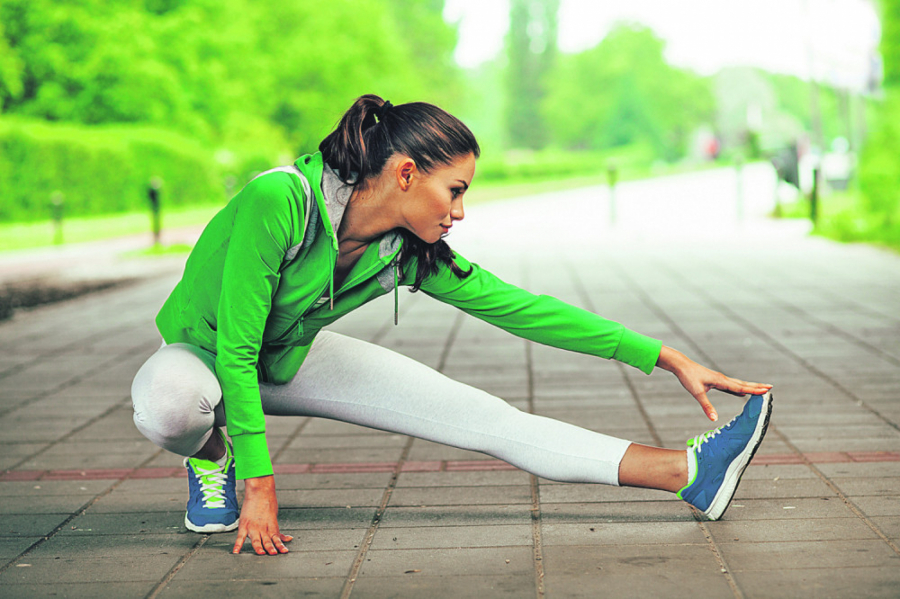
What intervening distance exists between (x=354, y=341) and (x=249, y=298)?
666 mm

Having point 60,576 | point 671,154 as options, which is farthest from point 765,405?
point 671,154

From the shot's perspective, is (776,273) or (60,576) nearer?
(60,576)

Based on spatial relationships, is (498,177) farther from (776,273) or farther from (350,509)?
(350,509)

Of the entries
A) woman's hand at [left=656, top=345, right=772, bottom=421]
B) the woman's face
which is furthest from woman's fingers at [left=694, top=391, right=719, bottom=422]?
the woman's face

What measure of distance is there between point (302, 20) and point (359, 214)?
3965 centimetres

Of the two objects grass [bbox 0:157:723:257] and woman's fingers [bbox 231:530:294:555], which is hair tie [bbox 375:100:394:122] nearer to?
woman's fingers [bbox 231:530:294:555]

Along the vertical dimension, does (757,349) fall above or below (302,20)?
below

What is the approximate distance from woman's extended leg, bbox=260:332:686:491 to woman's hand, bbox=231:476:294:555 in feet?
1.54

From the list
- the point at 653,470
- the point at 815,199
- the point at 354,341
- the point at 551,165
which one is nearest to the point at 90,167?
the point at 815,199

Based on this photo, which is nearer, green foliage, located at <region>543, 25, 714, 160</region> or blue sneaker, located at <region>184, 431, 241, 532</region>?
blue sneaker, located at <region>184, 431, 241, 532</region>

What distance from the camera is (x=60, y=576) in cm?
272

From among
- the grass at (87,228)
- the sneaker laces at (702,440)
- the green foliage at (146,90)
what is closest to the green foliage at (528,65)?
the green foliage at (146,90)

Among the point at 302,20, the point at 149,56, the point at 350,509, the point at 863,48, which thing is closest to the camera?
the point at 350,509

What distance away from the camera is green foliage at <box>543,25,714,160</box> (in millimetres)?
65750
